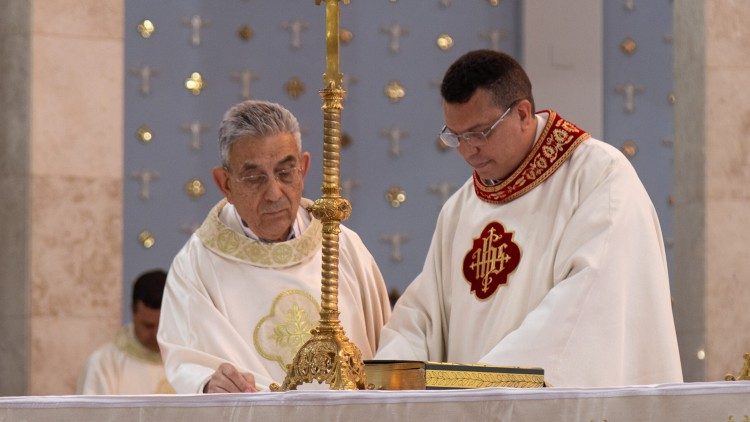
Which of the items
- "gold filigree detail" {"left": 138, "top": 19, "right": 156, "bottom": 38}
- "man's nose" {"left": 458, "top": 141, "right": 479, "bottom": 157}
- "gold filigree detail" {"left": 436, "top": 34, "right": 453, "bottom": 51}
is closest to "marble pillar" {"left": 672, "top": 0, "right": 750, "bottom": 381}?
"gold filigree detail" {"left": 436, "top": 34, "right": 453, "bottom": 51}

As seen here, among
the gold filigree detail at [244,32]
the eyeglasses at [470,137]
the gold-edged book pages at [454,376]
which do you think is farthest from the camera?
the gold filigree detail at [244,32]

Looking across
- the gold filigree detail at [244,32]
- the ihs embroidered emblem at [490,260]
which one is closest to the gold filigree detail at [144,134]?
the gold filigree detail at [244,32]

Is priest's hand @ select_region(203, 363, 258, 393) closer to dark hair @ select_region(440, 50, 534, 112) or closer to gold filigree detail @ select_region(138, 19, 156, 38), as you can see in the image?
dark hair @ select_region(440, 50, 534, 112)

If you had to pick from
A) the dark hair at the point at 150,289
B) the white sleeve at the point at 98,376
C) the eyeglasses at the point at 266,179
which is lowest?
the white sleeve at the point at 98,376

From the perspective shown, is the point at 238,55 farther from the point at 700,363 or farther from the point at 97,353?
the point at 700,363

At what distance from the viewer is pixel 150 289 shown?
7.66 meters

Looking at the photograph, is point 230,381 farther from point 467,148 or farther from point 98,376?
point 98,376

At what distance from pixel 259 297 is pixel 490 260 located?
85 cm

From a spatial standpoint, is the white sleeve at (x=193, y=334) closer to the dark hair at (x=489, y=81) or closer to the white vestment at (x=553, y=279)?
the white vestment at (x=553, y=279)

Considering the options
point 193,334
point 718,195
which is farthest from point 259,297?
point 718,195

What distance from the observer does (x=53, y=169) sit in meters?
8.05

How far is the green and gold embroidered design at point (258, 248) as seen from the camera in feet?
17.3

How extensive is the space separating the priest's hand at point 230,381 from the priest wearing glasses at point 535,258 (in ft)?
1.84

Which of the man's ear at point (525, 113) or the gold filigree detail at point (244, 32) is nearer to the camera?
the man's ear at point (525, 113)
